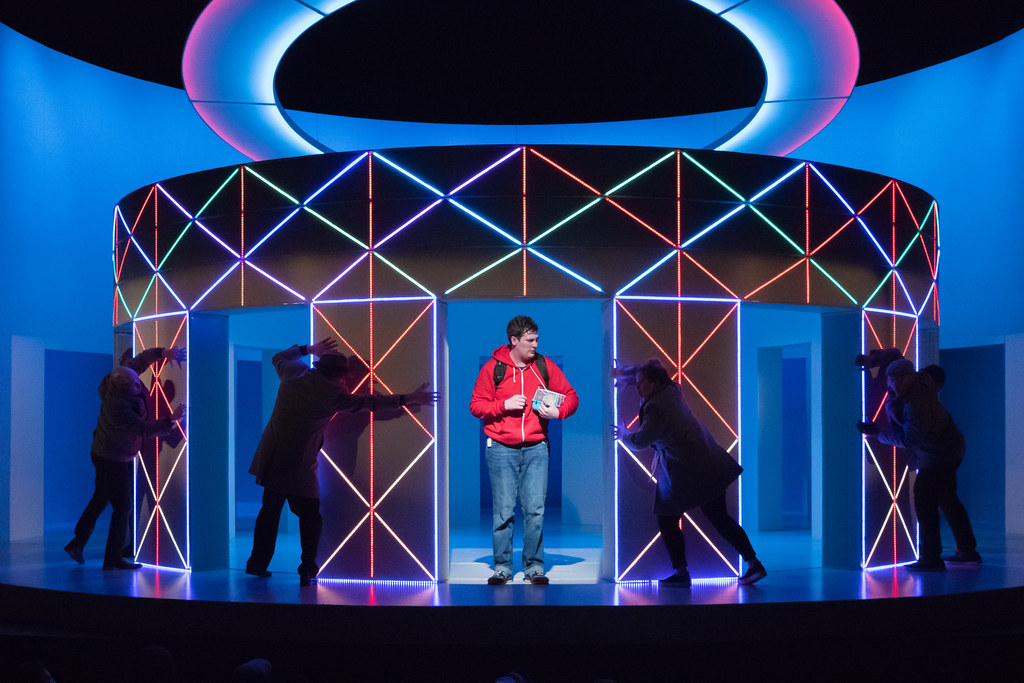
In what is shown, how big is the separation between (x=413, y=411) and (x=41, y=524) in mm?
5640

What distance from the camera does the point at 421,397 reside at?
6312 mm

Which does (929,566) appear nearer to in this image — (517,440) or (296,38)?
(517,440)

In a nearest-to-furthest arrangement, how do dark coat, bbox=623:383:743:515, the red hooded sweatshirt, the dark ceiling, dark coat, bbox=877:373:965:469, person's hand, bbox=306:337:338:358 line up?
dark coat, bbox=623:383:743:515 < the red hooded sweatshirt < person's hand, bbox=306:337:338:358 < dark coat, bbox=877:373:965:469 < the dark ceiling

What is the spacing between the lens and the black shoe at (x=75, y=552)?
7301 mm

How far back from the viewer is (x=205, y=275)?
271 inches

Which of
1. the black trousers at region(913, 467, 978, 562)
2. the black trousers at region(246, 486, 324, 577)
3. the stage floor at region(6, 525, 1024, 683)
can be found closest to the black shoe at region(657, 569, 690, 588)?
the stage floor at region(6, 525, 1024, 683)

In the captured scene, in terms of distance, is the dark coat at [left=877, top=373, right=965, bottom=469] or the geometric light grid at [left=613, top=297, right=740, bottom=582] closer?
the geometric light grid at [left=613, top=297, right=740, bottom=582]

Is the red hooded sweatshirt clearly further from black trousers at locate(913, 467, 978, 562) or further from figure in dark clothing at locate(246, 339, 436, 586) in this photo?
black trousers at locate(913, 467, 978, 562)

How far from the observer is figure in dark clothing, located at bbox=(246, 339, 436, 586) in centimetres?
623

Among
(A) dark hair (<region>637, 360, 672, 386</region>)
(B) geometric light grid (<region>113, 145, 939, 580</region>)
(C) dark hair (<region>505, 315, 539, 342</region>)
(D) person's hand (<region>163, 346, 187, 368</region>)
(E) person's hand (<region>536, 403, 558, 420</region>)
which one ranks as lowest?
(E) person's hand (<region>536, 403, 558, 420</region>)

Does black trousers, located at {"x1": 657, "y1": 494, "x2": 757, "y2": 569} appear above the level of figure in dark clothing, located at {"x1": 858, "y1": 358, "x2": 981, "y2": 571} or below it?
below

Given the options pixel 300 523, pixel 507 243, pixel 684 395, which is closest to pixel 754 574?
pixel 684 395

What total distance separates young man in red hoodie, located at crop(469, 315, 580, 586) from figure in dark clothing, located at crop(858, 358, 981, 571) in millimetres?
2606

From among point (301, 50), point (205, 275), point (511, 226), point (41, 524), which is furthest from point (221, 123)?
point (41, 524)
